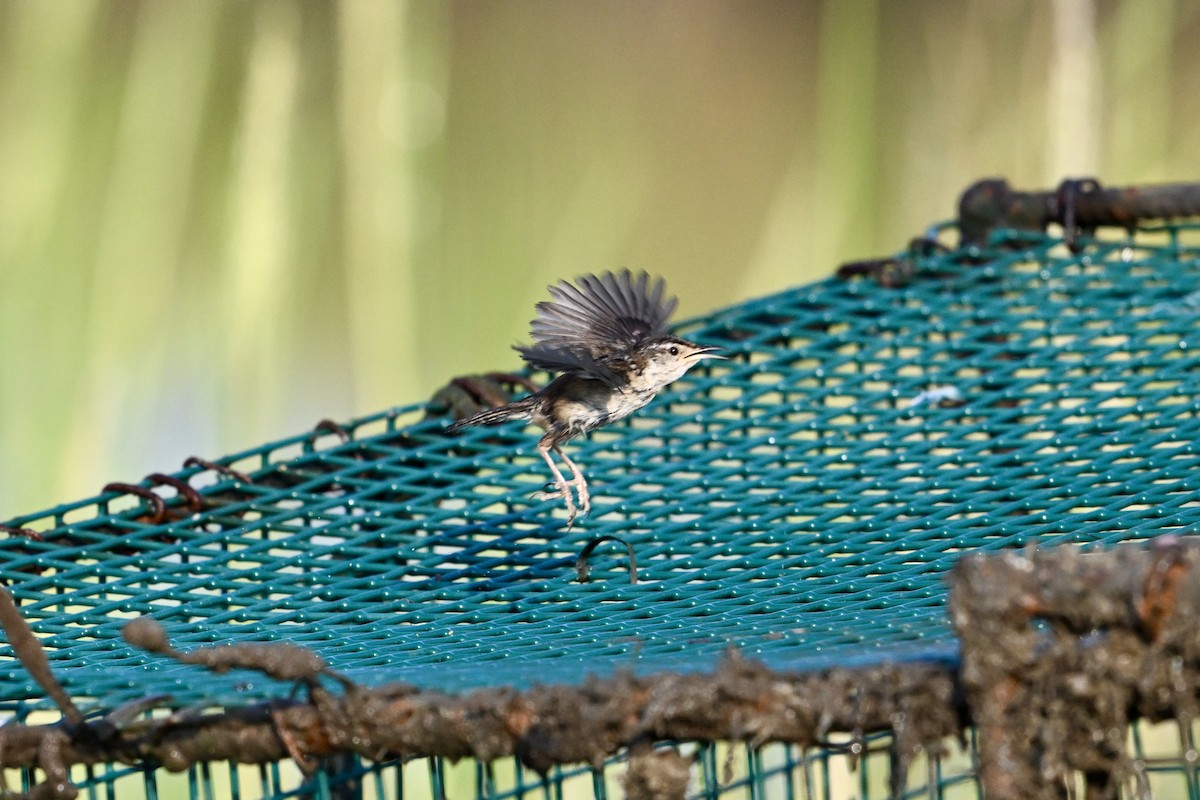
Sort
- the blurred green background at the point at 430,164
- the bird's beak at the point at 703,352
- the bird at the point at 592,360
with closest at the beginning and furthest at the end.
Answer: the bird at the point at 592,360
the bird's beak at the point at 703,352
the blurred green background at the point at 430,164

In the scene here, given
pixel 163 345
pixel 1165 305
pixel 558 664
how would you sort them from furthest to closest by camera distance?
pixel 163 345 < pixel 1165 305 < pixel 558 664

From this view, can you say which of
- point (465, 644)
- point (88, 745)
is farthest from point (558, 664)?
point (88, 745)

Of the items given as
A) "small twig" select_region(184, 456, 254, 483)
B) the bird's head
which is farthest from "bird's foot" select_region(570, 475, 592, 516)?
"small twig" select_region(184, 456, 254, 483)

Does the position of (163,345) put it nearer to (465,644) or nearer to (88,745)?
(465,644)

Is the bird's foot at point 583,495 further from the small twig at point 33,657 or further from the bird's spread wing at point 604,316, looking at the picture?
the small twig at point 33,657

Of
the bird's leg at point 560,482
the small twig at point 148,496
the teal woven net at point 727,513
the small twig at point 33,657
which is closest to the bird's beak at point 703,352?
the teal woven net at point 727,513

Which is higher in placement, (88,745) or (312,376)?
(312,376)
